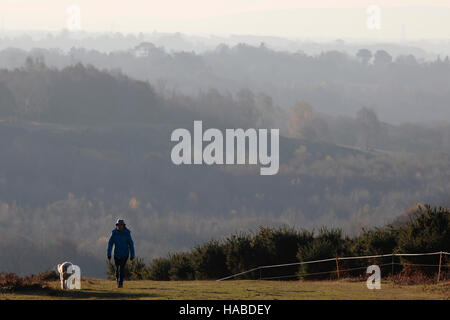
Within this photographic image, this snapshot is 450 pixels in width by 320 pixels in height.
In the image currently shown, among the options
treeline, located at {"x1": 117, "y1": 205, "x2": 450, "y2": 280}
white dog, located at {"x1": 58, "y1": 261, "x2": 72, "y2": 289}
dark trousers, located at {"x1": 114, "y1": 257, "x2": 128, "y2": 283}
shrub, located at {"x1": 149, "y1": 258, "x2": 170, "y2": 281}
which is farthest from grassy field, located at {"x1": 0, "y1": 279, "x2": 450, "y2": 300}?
shrub, located at {"x1": 149, "y1": 258, "x2": 170, "y2": 281}

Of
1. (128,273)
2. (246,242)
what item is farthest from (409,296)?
(128,273)

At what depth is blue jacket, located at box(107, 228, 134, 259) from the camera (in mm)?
25016

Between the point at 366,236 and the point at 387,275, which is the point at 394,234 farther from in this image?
the point at 387,275

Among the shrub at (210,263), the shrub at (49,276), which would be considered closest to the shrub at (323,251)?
the shrub at (210,263)

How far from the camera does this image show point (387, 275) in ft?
107

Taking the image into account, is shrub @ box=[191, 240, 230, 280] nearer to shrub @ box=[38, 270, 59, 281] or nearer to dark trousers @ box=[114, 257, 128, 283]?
shrub @ box=[38, 270, 59, 281]

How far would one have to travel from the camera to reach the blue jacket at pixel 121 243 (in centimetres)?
2502

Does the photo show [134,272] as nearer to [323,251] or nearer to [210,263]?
[210,263]
